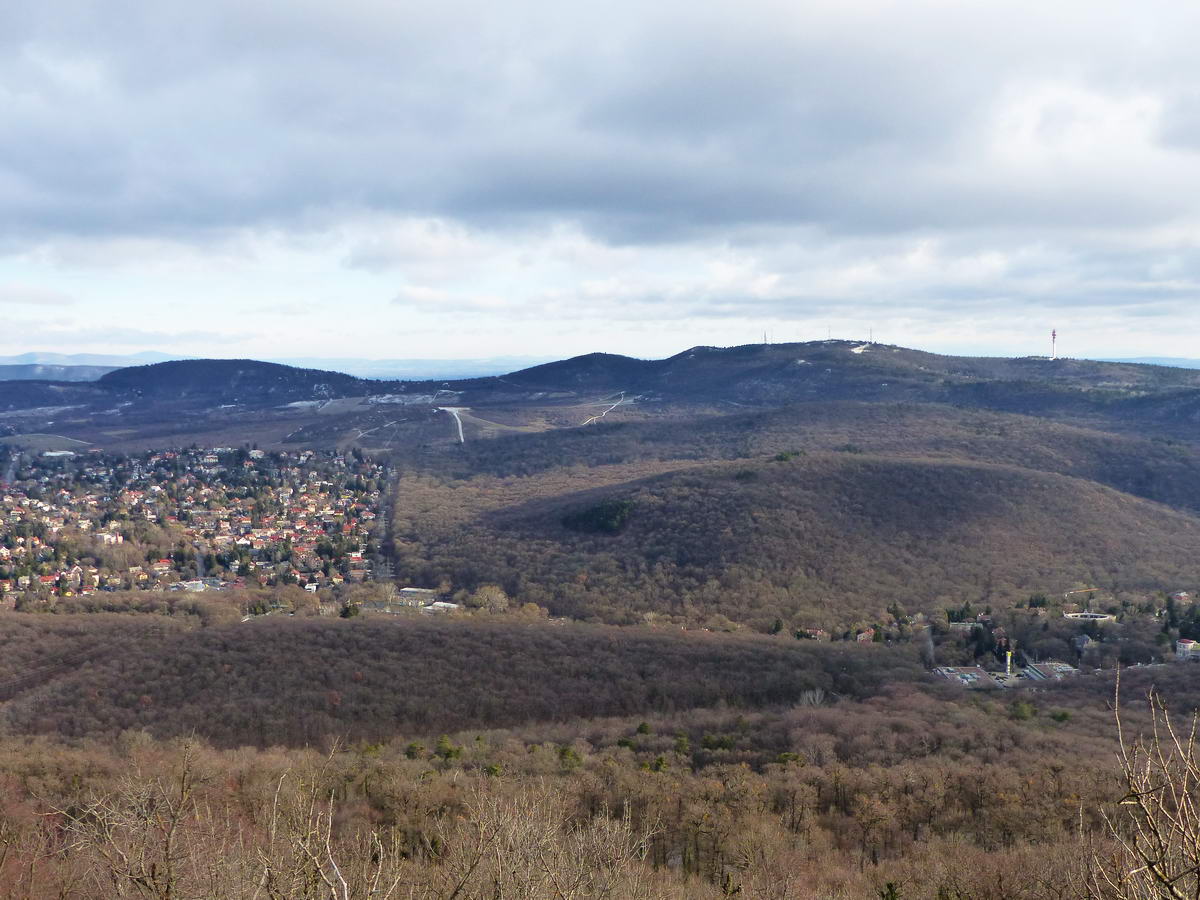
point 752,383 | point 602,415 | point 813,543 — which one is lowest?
point 813,543

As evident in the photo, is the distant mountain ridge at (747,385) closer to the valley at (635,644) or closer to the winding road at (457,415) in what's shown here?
the valley at (635,644)

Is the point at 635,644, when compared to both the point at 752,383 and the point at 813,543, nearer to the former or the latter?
the point at 813,543

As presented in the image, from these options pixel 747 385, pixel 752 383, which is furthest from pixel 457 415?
pixel 752 383

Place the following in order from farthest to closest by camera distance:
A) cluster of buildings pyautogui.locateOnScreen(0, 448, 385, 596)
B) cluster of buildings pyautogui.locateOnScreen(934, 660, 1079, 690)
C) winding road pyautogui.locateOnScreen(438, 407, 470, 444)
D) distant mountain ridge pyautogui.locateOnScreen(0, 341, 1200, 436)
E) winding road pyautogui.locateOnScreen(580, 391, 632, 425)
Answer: winding road pyautogui.locateOnScreen(580, 391, 632, 425), winding road pyautogui.locateOnScreen(438, 407, 470, 444), distant mountain ridge pyautogui.locateOnScreen(0, 341, 1200, 436), cluster of buildings pyautogui.locateOnScreen(0, 448, 385, 596), cluster of buildings pyautogui.locateOnScreen(934, 660, 1079, 690)

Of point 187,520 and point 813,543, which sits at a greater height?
point 813,543

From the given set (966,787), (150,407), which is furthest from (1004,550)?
(150,407)

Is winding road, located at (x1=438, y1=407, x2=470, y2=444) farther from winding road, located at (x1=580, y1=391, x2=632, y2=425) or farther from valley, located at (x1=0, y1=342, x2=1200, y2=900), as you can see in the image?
winding road, located at (x1=580, y1=391, x2=632, y2=425)

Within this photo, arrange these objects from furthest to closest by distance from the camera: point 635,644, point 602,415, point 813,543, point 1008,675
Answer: point 602,415, point 813,543, point 635,644, point 1008,675

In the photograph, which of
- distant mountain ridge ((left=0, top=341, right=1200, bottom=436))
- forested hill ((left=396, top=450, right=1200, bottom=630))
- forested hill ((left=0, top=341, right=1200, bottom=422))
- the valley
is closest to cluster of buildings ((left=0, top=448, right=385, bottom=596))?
the valley
